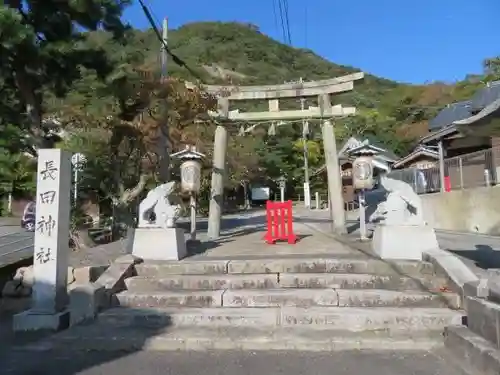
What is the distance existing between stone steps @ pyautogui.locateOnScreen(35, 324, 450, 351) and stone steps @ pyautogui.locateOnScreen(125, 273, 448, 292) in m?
1.17

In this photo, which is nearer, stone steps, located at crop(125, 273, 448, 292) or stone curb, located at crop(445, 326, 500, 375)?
stone curb, located at crop(445, 326, 500, 375)

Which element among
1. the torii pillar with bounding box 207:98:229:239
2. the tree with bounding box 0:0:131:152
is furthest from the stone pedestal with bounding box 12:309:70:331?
the torii pillar with bounding box 207:98:229:239

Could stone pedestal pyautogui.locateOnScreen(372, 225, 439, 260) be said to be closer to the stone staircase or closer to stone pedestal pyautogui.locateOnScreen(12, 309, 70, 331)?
the stone staircase

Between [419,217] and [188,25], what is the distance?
85.7 m

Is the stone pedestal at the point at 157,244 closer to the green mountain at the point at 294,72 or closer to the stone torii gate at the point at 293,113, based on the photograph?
the green mountain at the point at 294,72

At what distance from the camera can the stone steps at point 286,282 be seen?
6246 mm

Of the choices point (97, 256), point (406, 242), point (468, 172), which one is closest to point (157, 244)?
point (97, 256)

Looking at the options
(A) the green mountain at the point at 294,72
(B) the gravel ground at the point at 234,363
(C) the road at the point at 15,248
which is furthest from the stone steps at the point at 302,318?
(A) the green mountain at the point at 294,72

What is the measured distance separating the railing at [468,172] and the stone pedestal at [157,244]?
6822 mm

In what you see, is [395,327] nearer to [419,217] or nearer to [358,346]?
[358,346]

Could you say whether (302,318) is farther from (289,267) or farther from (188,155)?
(188,155)

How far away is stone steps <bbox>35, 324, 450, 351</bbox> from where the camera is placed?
4797 millimetres

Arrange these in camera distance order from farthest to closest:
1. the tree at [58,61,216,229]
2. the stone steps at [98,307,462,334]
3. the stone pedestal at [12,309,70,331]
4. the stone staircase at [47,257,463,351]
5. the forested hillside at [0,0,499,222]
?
the tree at [58,61,216,229]
the forested hillside at [0,0,499,222]
the stone pedestal at [12,309,70,331]
the stone steps at [98,307,462,334]
the stone staircase at [47,257,463,351]

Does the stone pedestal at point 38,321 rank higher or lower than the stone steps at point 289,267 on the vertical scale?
lower
